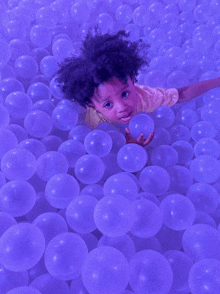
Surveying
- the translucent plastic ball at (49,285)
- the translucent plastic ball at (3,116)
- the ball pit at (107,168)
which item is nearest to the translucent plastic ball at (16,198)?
the ball pit at (107,168)

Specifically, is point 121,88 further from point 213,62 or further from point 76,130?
point 213,62

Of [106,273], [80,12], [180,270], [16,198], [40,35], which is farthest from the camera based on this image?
[80,12]

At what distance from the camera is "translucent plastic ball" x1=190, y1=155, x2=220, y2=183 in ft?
3.12

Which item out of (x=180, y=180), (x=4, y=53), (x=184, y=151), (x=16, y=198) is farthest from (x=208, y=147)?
(x=4, y=53)

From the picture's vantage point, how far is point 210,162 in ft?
3.15

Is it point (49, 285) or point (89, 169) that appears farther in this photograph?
point (89, 169)

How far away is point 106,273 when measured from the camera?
1.89 ft

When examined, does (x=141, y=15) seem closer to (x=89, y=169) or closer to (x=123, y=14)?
(x=123, y=14)

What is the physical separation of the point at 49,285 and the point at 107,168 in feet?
1.51

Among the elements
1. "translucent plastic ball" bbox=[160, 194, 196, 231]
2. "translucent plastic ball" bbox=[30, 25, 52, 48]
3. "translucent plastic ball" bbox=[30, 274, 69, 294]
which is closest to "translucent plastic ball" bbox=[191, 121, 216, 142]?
"translucent plastic ball" bbox=[160, 194, 196, 231]

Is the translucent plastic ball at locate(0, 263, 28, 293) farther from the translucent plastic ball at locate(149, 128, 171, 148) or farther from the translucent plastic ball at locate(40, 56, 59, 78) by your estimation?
the translucent plastic ball at locate(40, 56, 59, 78)

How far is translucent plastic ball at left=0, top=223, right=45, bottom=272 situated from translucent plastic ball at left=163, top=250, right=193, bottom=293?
35cm

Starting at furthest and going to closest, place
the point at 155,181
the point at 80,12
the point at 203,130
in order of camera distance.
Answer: the point at 80,12 < the point at 203,130 < the point at 155,181

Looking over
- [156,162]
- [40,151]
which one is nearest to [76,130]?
[40,151]
